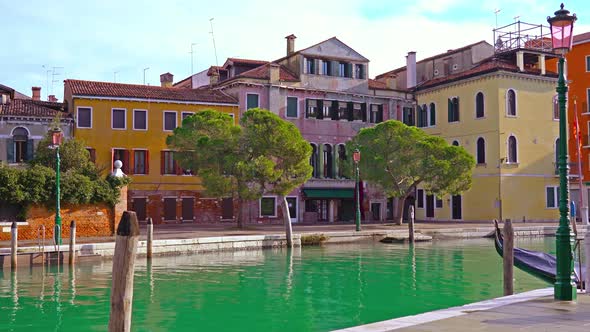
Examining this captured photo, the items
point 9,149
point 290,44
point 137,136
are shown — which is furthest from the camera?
point 290,44

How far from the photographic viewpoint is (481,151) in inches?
1519

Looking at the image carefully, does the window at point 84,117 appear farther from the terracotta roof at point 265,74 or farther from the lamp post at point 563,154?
the lamp post at point 563,154

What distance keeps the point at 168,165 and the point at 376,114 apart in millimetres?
12873

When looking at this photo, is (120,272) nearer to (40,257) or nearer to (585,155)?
(40,257)

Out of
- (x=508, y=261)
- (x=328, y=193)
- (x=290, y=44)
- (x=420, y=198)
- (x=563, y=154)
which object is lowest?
(x=508, y=261)

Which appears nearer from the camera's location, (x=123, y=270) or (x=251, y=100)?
(x=123, y=270)

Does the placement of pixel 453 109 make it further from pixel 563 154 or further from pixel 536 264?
pixel 563 154

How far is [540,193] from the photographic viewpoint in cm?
3897

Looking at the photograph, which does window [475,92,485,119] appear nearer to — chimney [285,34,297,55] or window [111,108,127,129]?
chimney [285,34,297,55]

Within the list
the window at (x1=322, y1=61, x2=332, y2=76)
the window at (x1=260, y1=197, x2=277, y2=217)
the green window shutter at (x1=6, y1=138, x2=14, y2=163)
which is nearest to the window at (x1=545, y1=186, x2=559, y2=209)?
the window at (x1=322, y1=61, x2=332, y2=76)

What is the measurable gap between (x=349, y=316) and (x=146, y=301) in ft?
13.8

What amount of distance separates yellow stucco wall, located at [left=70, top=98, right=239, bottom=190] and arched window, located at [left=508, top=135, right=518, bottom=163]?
1554 centimetres

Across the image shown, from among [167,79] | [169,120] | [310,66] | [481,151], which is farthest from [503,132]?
[167,79]

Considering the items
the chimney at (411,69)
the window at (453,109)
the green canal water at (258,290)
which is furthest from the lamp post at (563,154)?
the chimney at (411,69)
